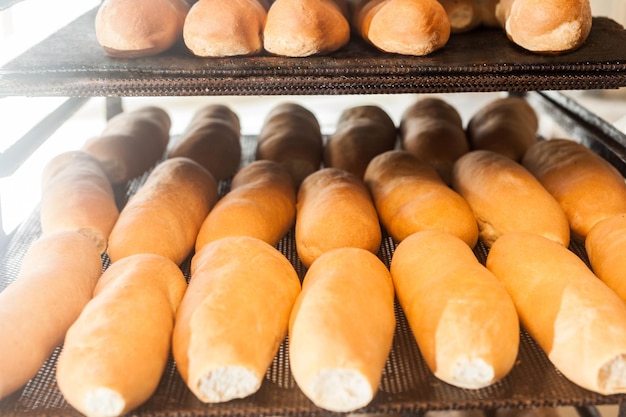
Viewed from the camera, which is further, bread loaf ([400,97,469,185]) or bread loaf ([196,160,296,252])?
bread loaf ([400,97,469,185])

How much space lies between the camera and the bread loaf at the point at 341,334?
0.98 meters

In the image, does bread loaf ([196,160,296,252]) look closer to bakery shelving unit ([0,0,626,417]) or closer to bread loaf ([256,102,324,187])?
bread loaf ([256,102,324,187])

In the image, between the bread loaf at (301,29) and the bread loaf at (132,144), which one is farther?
the bread loaf at (132,144)

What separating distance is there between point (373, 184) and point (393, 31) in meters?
0.49

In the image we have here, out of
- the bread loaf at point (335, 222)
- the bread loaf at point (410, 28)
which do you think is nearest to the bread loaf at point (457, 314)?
the bread loaf at point (335, 222)

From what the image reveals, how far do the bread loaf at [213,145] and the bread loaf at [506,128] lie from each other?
31.0 inches

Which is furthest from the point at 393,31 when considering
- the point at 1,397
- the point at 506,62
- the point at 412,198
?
the point at 1,397

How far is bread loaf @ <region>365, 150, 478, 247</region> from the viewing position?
1423 mm

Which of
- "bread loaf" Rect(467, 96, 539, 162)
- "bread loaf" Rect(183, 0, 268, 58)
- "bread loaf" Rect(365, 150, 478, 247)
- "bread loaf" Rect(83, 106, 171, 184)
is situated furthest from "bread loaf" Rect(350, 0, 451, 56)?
"bread loaf" Rect(83, 106, 171, 184)

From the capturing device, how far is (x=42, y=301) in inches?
44.9

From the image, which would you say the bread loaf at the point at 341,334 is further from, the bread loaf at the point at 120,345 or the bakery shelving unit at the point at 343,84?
the bread loaf at the point at 120,345

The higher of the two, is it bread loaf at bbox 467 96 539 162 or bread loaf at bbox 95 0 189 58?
bread loaf at bbox 95 0 189 58

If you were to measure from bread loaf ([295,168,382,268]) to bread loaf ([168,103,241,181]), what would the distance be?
43cm

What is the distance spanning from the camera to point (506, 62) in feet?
4.00
